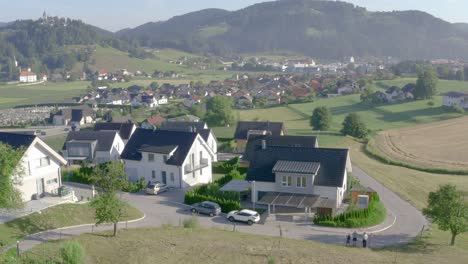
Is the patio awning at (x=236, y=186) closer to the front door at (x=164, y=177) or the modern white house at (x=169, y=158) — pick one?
the modern white house at (x=169, y=158)

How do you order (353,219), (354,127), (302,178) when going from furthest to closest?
(354,127)
(302,178)
(353,219)

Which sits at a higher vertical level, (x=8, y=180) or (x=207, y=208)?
(x=8, y=180)

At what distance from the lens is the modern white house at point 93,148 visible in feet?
164

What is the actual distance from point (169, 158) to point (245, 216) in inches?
473

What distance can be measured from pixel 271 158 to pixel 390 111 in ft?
256

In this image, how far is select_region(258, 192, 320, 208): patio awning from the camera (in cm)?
3353

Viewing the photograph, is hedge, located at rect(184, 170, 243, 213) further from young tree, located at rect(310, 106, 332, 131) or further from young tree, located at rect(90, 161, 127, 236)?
young tree, located at rect(310, 106, 332, 131)

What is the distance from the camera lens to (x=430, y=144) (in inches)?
3039

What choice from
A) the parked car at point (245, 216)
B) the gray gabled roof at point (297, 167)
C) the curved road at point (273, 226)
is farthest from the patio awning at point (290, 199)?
the parked car at point (245, 216)

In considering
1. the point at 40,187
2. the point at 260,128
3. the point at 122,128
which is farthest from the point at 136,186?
the point at 260,128

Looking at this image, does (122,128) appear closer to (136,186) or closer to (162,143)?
(162,143)

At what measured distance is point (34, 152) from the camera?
114 feet

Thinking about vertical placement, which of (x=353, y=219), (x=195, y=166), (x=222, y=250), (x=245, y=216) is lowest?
(x=353, y=219)

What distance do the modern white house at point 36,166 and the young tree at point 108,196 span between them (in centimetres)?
902
